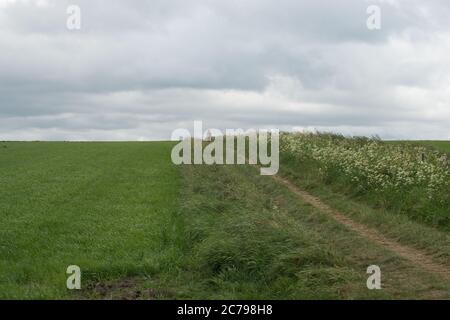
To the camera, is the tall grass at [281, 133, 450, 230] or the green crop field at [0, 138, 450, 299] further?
the tall grass at [281, 133, 450, 230]

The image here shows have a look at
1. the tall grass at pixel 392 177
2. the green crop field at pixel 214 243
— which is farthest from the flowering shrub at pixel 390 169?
the green crop field at pixel 214 243

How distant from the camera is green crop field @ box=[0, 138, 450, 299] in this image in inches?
384

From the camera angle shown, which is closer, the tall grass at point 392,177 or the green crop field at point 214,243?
the green crop field at point 214,243

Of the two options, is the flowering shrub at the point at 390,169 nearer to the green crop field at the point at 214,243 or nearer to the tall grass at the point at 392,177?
the tall grass at the point at 392,177

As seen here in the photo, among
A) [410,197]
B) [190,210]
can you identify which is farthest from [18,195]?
[410,197]

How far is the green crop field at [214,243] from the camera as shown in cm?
974

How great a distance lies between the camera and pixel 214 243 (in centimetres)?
1134

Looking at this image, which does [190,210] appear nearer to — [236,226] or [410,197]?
[236,226]

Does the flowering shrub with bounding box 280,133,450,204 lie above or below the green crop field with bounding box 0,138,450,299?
above

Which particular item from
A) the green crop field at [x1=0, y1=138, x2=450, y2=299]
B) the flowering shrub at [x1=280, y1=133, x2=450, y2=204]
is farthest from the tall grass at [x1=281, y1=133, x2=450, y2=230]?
the green crop field at [x1=0, y1=138, x2=450, y2=299]

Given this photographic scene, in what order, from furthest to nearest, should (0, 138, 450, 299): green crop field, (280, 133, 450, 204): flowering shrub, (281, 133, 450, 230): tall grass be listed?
(280, 133, 450, 204): flowering shrub < (281, 133, 450, 230): tall grass < (0, 138, 450, 299): green crop field

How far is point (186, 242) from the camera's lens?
1299cm

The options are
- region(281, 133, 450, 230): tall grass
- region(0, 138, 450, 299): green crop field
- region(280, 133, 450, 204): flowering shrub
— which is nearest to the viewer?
region(0, 138, 450, 299): green crop field

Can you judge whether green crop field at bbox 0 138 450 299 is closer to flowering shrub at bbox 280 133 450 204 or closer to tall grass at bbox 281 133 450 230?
tall grass at bbox 281 133 450 230
